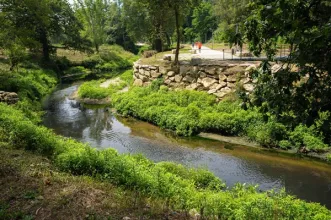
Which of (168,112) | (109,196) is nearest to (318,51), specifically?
(109,196)

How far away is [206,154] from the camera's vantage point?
15.5 m

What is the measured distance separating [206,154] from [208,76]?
345 inches

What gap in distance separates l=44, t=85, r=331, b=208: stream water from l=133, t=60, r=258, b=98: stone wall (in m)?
4.89

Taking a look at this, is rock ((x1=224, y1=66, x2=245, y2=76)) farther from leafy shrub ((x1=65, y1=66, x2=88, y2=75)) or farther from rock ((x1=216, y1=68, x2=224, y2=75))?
leafy shrub ((x1=65, y1=66, x2=88, y2=75))

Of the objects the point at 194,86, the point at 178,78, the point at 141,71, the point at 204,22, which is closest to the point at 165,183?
the point at 194,86

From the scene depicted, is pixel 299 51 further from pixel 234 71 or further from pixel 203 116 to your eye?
pixel 234 71

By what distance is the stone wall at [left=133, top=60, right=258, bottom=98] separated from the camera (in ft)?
69.4

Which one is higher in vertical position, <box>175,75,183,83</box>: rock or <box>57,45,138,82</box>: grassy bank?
<box>175,75,183,83</box>: rock

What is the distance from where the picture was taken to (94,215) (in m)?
6.40

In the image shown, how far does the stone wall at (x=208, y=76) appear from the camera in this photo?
2116cm

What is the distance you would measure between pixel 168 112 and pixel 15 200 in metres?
13.7

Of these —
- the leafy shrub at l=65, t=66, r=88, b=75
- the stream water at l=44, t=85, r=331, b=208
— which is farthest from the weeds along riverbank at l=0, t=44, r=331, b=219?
the leafy shrub at l=65, t=66, r=88, b=75

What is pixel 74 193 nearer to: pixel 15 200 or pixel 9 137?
pixel 15 200

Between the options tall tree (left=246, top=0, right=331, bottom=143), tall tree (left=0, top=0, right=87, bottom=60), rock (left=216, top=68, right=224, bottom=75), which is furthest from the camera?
tall tree (left=0, top=0, right=87, bottom=60)
